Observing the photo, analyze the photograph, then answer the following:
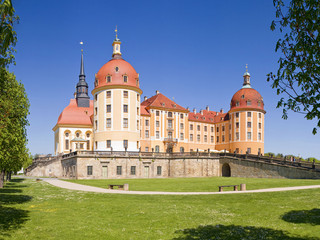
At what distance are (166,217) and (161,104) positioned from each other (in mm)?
55813

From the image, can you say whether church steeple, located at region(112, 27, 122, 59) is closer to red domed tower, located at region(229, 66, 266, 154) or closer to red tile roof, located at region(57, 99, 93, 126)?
red tile roof, located at region(57, 99, 93, 126)

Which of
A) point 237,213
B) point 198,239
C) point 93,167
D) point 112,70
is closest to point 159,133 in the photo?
point 112,70

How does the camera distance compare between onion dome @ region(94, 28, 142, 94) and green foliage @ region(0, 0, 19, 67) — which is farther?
onion dome @ region(94, 28, 142, 94)

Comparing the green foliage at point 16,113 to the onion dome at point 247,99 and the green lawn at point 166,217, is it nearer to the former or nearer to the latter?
the green lawn at point 166,217

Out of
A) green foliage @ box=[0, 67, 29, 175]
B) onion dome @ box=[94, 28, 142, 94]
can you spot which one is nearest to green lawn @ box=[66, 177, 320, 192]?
green foliage @ box=[0, 67, 29, 175]

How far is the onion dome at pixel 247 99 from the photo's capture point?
70.4 metres

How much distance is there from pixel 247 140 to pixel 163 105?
68.4ft

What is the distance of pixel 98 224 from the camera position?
1377 cm

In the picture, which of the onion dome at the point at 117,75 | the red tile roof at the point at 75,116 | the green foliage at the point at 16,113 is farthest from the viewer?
the red tile roof at the point at 75,116

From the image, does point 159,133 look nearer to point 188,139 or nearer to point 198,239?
point 188,139

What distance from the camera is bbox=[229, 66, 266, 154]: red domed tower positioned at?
69.2m

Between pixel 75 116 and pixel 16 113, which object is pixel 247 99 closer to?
pixel 75 116

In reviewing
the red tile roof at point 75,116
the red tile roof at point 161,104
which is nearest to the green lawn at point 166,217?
the red tile roof at point 161,104

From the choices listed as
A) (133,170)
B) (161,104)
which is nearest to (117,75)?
(161,104)
